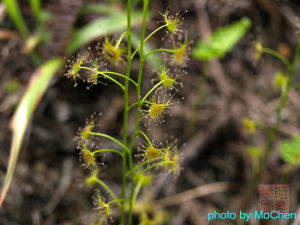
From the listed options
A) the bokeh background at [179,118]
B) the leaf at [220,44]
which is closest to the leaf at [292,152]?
the bokeh background at [179,118]

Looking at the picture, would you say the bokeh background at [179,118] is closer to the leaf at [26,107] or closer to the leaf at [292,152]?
the leaf at [26,107]

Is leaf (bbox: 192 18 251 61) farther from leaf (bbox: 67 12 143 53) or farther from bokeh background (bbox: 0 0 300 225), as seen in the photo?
leaf (bbox: 67 12 143 53)

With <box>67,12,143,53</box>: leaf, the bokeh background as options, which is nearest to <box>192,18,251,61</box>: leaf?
the bokeh background

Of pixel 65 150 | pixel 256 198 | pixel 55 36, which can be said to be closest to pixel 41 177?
pixel 65 150

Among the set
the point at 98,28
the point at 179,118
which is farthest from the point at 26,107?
the point at 179,118

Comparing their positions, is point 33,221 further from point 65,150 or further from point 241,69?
point 241,69

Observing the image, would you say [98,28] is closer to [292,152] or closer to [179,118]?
[179,118]

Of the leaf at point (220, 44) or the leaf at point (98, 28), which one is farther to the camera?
the leaf at point (98, 28)
